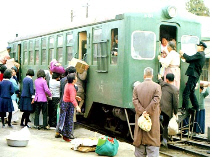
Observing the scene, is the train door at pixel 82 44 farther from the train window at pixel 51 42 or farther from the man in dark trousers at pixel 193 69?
the man in dark trousers at pixel 193 69

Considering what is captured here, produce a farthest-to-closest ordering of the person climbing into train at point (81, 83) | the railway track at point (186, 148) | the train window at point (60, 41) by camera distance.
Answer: the train window at point (60, 41) < the person climbing into train at point (81, 83) < the railway track at point (186, 148)

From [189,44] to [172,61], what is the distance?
109 cm

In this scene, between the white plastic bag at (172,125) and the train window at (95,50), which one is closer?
the white plastic bag at (172,125)

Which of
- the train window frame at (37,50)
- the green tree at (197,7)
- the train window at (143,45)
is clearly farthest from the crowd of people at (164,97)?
the green tree at (197,7)

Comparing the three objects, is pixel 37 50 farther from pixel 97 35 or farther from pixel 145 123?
pixel 145 123

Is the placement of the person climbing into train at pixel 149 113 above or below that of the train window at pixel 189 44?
below

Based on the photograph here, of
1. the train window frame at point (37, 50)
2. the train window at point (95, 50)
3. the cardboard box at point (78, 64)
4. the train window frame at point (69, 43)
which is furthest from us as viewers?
the train window frame at point (37, 50)

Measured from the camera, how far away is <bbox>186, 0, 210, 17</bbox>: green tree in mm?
40144

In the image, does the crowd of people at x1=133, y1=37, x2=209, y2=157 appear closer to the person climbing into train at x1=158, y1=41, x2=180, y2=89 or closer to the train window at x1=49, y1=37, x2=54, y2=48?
the person climbing into train at x1=158, y1=41, x2=180, y2=89

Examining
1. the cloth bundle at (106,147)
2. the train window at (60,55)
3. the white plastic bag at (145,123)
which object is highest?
the train window at (60,55)

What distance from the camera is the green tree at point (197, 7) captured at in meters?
40.1

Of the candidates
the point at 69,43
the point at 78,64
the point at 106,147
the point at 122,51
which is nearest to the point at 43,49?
the point at 69,43

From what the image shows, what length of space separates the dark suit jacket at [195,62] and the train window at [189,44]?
2.29 ft

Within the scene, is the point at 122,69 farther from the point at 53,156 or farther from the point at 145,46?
the point at 53,156
